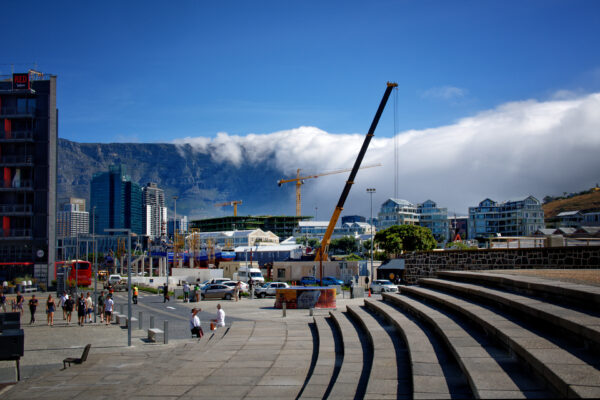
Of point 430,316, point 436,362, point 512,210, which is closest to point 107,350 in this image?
point 430,316

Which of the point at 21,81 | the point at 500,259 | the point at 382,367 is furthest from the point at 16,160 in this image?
the point at 382,367

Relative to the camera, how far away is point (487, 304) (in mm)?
11305

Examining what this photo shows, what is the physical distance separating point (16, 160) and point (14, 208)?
5.73 metres

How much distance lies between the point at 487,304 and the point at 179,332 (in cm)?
1582

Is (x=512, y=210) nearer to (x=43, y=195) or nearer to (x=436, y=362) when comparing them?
(x=43, y=195)

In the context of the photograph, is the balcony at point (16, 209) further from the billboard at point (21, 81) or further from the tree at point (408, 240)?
the tree at point (408, 240)

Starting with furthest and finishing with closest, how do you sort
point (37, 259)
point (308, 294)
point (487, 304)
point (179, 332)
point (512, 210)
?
point (512, 210)
point (37, 259)
point (308, 294)
point (179, 332)
point (487, 304)

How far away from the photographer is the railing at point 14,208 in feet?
209

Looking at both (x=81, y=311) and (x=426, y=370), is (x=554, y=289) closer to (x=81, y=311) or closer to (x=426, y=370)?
(x=426, y=370)

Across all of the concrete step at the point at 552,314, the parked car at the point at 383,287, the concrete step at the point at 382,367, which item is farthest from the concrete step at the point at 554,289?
the parked car at the point at 383,287

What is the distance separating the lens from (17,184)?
6375 centimetres

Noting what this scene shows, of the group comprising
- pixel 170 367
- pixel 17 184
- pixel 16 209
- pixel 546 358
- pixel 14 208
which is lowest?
pixel 170 367

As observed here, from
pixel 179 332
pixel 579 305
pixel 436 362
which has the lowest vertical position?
pixel 179 332

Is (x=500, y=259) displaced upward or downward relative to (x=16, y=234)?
downward
